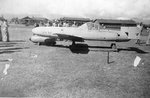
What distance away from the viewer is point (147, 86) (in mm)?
5922

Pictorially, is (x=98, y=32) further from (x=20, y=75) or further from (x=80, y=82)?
(x=20, y=75)

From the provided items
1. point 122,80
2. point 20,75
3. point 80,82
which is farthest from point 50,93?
point 122,80

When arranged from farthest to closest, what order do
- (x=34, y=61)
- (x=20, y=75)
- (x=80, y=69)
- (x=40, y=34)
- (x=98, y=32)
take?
(x=40, y=34)
(x=98, y=32)
(x=34, y=61)
(x=80, y=69)
(x=20, y=75)

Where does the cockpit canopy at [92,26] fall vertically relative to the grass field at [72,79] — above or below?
above

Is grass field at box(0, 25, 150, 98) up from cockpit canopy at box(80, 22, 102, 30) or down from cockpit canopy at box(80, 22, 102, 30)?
down

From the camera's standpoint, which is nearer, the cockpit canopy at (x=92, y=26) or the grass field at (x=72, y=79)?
the grass field at (x=72, y=79)

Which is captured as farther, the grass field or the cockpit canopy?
the cockpit canopy

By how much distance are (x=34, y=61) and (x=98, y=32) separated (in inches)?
260

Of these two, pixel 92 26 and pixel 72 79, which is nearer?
pixel 72 79

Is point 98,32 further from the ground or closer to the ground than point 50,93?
further from the ground

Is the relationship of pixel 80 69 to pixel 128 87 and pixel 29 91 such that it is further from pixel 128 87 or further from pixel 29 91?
pixel 29 91

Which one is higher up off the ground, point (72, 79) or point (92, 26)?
point (92, 26)

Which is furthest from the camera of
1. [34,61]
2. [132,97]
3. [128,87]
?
[34,61]

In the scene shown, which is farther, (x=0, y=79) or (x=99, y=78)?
(x=99, y=78)
